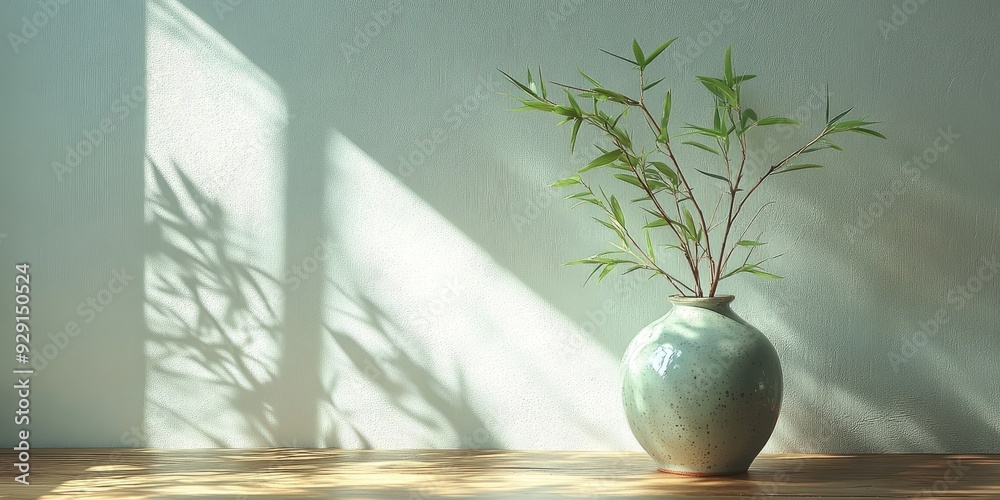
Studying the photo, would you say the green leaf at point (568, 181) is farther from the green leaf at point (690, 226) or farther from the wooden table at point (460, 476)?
the wooden table at point (460, 476)

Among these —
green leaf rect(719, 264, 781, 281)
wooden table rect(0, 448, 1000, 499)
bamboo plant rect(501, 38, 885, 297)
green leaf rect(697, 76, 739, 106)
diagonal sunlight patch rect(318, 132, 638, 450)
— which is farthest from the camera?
diagonal sunlight patch rect(318, 132, 638, 450)

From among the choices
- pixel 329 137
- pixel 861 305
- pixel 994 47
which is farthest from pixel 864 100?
pixel 329 137

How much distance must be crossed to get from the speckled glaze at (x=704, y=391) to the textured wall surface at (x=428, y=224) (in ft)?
1.14

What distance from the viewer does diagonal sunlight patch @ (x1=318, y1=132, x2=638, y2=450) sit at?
2586 millimetres

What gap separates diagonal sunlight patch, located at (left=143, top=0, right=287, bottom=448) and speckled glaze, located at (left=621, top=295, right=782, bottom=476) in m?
1.20

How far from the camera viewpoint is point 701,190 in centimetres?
254

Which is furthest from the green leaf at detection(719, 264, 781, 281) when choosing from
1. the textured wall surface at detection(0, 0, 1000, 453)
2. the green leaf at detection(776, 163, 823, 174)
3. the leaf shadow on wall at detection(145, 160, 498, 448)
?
the leaf shadow on wall at detection(145, 160, 498, 448)

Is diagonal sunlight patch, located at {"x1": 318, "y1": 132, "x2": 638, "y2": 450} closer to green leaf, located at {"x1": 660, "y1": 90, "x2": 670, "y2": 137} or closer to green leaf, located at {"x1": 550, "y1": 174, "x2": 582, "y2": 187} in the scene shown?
green leaf, located at {"x1": 550, "y1": 174, "x2": 582, "y2": 187}

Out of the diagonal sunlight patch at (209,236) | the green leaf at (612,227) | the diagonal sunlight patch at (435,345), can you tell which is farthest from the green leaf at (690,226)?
the diagonal sunlight patch at (209,236)

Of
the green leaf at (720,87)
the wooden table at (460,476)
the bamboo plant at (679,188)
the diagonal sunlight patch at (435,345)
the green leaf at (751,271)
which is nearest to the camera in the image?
the wooden table at (460,476)

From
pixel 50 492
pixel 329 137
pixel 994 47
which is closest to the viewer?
pixel 50 492

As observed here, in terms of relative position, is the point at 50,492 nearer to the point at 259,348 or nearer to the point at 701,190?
the point at 259,348

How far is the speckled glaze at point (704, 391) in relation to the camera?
2.13 m

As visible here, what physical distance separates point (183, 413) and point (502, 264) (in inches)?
44.3
